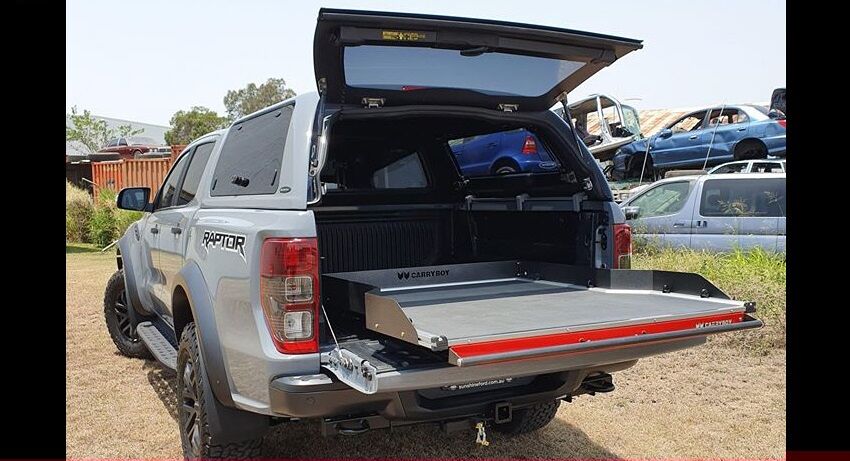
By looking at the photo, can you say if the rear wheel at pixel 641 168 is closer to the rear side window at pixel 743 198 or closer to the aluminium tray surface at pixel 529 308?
the rear side window at pixel 743 198

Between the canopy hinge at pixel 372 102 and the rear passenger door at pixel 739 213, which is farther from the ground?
the canopy hinge at pixel 372 102

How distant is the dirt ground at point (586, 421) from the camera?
14.9 feet

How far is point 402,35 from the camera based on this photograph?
3.49 meters

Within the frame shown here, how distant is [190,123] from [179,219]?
4719 centimetres

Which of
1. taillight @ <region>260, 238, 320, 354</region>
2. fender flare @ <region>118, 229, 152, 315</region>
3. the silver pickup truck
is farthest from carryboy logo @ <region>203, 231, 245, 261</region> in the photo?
fender flare @ <region>118, 229, 152, 315</region>

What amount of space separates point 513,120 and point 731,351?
147 inches

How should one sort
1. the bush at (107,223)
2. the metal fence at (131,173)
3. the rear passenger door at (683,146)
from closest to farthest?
the rear passenger door at (683,146) → the bush at (107,223) → the metal fence at (131,173)

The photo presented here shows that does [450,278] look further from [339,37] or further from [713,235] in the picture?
[713,235]

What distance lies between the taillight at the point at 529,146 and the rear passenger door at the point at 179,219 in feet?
6.67

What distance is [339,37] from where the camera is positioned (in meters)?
3.39

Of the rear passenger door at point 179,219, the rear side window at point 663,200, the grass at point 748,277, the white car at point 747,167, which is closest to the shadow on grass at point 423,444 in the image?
the rear passenger door at point 179,219

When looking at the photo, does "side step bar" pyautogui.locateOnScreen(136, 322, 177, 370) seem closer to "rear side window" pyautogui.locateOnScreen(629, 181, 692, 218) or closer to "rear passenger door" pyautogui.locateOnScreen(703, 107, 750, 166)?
"rear side window" pyautogui.locateOnScreen(629, 181, 692, 218)

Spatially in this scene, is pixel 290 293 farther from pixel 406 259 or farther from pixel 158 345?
pixel 158 345

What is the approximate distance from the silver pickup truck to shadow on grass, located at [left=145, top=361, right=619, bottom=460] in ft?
0.59
